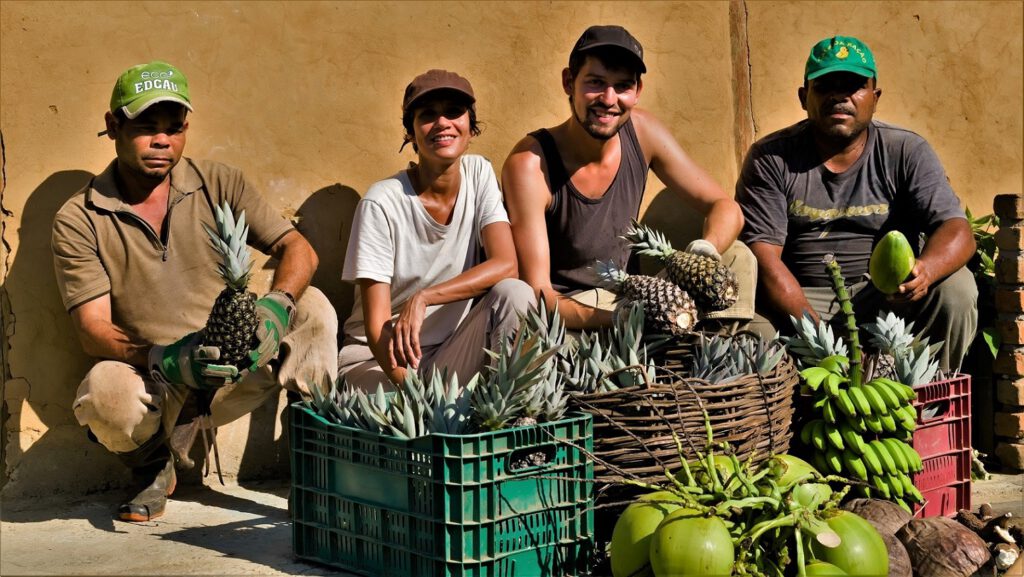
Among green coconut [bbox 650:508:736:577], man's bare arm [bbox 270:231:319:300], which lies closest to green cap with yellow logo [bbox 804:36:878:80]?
man's bare arm [bbox 270:231:319:300]

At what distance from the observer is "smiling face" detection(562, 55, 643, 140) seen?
17.3ft

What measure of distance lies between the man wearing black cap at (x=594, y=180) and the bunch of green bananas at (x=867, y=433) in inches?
30.4

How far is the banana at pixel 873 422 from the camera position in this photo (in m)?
4.46

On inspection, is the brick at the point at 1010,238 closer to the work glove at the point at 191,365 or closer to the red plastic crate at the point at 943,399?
the red plastic crate at the point at 943,399

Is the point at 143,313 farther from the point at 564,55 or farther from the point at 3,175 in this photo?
the point at 564,55

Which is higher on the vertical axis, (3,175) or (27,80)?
(27,80)

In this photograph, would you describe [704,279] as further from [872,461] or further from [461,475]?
[461,475]

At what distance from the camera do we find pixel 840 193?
19.1 ft

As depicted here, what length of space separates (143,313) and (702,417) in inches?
96.5

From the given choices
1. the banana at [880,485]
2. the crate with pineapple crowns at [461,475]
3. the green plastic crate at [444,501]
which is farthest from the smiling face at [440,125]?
the banana at [880,485]

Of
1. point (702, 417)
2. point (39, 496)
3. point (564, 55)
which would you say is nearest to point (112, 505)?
point (39, 496)

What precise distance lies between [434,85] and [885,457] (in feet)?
7.75

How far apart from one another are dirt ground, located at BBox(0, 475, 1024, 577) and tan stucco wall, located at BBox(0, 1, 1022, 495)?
22cm

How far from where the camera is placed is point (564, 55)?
238 inches
